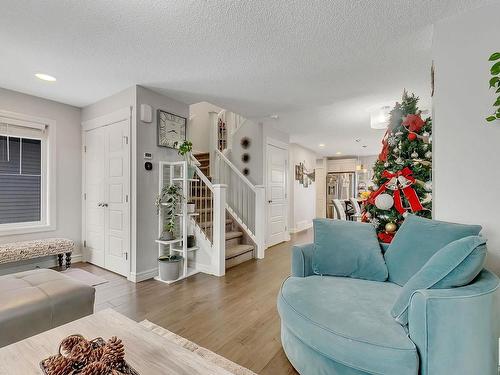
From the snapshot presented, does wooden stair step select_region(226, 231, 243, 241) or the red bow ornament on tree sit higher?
the red bow ornament on tree

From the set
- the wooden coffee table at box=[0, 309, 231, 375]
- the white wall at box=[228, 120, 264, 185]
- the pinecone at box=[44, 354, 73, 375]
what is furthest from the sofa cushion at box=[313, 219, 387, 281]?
the white wall at box=[228, 120, 264, 185]

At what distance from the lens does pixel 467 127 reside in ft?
5.72

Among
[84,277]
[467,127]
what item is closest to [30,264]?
[84,277]

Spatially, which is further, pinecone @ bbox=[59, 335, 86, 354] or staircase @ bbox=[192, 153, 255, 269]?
staircase @ bbox=[192, 153, 255, 269]

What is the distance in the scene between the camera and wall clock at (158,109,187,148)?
3.28 m

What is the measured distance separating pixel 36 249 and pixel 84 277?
0.68 meters

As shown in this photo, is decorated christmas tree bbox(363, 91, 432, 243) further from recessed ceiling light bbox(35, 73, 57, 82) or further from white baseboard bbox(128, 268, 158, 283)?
recessed ceiling light bbox(35, 73, 57, 82)

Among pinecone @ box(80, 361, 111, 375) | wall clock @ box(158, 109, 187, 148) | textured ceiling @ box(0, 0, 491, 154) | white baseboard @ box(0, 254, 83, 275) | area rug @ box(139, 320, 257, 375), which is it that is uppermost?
textured ceiling @ box(0, 0, 491, 154)

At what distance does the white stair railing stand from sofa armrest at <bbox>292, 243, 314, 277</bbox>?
2.30 meters

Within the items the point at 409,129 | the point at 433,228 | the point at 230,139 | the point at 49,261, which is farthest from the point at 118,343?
the point at 230,139

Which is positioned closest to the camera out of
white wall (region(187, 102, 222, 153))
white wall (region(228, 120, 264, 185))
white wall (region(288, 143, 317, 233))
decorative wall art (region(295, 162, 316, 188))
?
white wall (region(228, 120, 264, 185))

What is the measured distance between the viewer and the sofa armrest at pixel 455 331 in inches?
41.0

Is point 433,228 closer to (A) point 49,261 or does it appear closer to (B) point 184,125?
(B) point 184,125

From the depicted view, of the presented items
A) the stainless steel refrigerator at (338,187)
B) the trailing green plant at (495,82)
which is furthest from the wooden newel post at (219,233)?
the stainless steel refrigerator at (338,187)
